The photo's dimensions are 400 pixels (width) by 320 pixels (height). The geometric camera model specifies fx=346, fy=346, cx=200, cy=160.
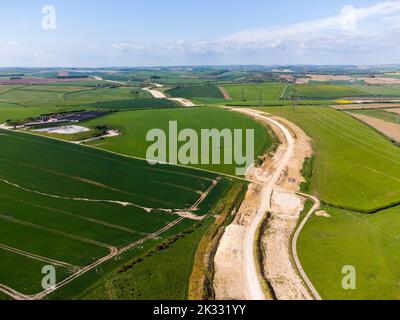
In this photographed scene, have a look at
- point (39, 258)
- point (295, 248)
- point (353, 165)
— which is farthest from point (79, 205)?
point (353, 165)

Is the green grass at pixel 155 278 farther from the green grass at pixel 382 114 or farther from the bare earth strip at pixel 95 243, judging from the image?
the green grass at pixel 382 114

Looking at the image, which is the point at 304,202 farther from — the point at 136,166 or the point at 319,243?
the point at 136,166

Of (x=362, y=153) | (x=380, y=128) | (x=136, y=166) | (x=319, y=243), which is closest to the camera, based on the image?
(x=319, y=243)

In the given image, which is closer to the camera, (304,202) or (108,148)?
(304,202)

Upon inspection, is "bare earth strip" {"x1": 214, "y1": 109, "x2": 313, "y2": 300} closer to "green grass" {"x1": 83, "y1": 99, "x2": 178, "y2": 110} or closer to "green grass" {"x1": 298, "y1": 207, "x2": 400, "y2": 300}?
"green grass" {"x1": 298, "y1": 207, "x2": 400, "y2": 300}

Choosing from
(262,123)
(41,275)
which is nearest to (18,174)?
(41,275)

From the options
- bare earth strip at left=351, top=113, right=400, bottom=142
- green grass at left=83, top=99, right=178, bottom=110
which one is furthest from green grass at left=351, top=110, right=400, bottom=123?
green grass at left=83, top=99, right=178, bottom=110
